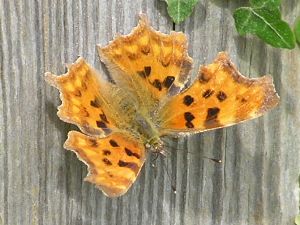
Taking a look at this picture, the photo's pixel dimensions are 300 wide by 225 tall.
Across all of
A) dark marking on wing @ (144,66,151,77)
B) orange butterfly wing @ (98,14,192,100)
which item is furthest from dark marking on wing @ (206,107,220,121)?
dark marking on wing @ (144,66,151,77)

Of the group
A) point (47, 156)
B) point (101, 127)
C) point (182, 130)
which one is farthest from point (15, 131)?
point (182, 130)

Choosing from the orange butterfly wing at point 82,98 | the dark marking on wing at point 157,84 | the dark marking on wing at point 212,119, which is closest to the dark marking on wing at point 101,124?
the orange butterfly wing at point 82,98

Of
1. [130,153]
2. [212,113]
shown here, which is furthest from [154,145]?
[212,113]

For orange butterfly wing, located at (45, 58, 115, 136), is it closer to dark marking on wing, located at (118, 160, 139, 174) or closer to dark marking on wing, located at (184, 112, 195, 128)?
dark marking on wing, located at (118, 160, 139, 174)

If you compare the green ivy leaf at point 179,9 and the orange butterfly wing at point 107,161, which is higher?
the green ivy leaf at point 179,9

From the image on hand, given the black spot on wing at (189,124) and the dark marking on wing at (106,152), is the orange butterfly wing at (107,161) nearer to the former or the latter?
the dark marking on wing at (106,152)

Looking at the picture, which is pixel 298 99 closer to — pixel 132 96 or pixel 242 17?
pixel 242 17

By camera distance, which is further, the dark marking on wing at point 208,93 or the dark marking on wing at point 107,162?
the dark marking on wing at point 208,93
